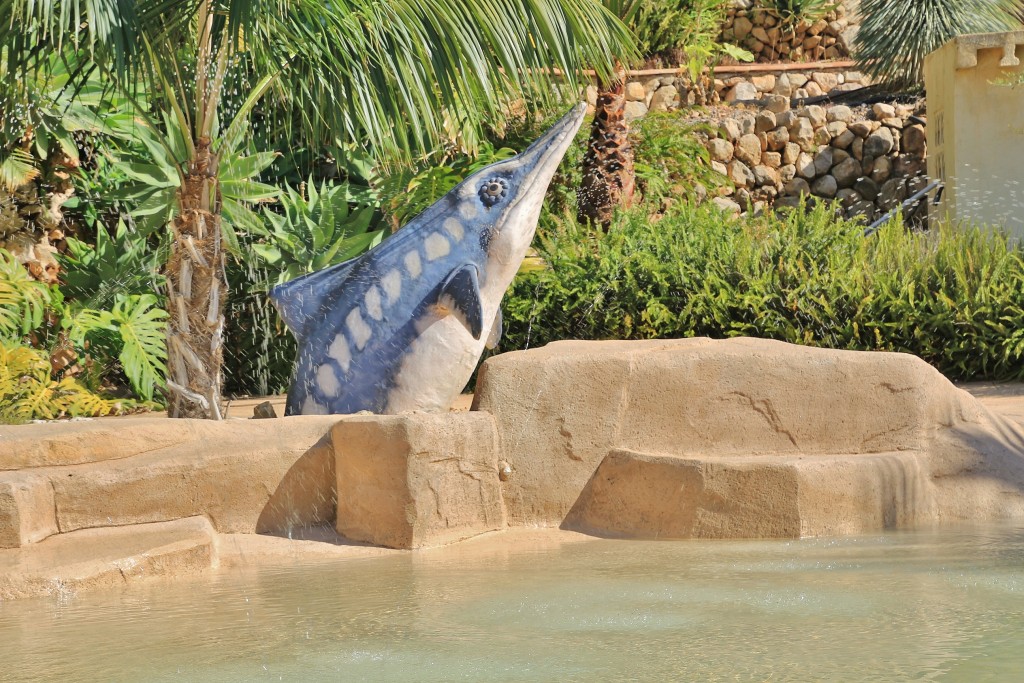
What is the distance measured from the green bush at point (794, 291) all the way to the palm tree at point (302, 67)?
3.15 m

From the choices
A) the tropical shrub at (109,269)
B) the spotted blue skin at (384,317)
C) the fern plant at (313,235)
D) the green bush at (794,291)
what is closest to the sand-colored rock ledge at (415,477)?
the spotted blue skin at (384,317)

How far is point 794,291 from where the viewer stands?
366 inches

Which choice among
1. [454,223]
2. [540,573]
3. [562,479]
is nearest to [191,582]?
[540,573]

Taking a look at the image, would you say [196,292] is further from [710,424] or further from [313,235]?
[313,235]

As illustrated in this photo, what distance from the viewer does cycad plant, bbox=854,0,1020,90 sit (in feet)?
54.6

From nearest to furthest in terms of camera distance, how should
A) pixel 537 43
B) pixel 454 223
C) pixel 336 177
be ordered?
pixel 454 223 → pixel 537 43 → pixel 336 177

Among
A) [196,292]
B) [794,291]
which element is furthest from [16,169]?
[794,291]

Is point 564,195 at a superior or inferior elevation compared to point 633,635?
superior

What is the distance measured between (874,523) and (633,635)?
1.94m

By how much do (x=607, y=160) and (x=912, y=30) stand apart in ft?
23.6

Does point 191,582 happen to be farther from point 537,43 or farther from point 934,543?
point 537,43

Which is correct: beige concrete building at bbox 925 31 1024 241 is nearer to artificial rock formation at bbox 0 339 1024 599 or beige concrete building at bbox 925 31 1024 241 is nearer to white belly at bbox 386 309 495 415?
artificial rock formation at bbox 0 339 1024 599

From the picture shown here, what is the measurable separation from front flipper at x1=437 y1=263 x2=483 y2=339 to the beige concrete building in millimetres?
7974

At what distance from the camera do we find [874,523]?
515 centimetres
